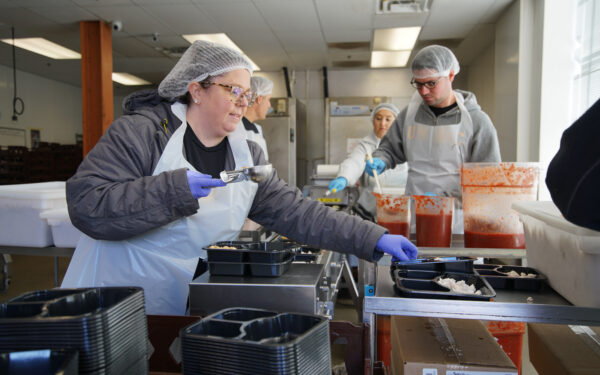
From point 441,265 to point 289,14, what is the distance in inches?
167

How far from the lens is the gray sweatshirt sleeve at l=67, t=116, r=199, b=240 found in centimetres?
118

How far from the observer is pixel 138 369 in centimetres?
72

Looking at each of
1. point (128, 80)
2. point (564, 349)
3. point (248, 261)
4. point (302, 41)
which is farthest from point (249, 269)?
point (128, 80)

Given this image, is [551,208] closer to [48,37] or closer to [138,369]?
[138,369]

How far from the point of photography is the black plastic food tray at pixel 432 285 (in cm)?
101

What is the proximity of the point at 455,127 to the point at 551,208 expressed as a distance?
1183mm

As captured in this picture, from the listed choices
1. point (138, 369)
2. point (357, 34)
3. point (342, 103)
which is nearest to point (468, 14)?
point (357, 34)

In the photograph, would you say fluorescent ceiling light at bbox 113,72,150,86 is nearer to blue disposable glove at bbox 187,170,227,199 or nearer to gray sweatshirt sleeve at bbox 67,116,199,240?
gray sweatshirt sleeve at bbox 67,116,199,240

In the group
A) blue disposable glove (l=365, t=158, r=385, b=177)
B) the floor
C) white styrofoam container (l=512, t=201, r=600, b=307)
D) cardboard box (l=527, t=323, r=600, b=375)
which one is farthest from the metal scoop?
the floor

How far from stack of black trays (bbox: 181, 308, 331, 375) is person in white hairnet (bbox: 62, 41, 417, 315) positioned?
522 mm

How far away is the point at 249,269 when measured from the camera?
1.20 m

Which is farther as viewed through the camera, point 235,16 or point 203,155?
point 235,16

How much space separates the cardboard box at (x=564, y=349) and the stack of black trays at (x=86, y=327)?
982mm

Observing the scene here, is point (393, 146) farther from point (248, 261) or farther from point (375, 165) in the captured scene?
point (248, 261)
